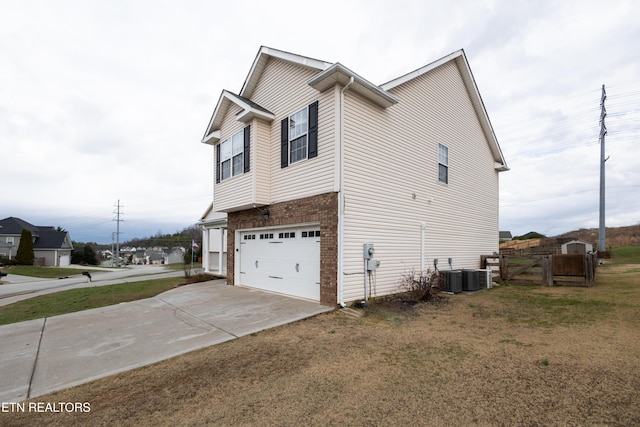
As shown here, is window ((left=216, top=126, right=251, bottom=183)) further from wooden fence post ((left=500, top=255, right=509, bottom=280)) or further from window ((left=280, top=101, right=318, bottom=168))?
wooden fence post ((left=500, top=255, right=509, bottom=280))

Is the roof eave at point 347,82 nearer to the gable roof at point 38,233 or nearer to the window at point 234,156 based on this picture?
the window at point 234,156

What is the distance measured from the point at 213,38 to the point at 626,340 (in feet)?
44.2

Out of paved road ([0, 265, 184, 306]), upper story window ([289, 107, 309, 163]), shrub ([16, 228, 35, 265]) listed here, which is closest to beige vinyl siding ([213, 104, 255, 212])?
upper story window ([289, 107, 309, 163])

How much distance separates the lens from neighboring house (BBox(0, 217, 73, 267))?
4766cm

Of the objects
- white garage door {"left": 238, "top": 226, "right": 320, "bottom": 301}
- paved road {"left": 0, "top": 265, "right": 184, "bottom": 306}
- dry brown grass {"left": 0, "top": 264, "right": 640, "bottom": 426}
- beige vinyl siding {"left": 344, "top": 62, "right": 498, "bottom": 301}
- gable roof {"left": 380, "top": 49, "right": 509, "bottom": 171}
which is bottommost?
paved road {"left": 0, "top": 265, "right": 184, "bottom": 306}

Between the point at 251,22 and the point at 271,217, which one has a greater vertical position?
the point at 251,22

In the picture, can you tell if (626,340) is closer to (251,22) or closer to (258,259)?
(258,259)

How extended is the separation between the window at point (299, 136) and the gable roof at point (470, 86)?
2403 mm

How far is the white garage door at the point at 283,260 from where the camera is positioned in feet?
29.8

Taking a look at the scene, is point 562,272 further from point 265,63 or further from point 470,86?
point 265,63

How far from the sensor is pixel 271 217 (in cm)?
1048

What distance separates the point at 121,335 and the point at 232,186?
21.2 feet

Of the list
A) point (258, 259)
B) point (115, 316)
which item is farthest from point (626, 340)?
point (115, 316)

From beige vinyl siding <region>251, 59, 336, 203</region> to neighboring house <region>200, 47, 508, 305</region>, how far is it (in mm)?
37
